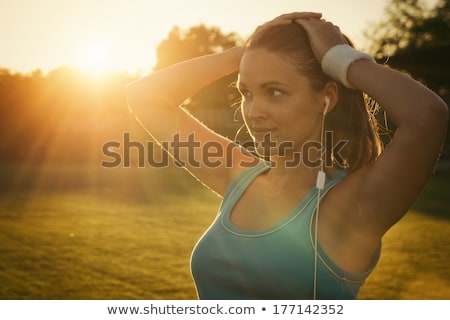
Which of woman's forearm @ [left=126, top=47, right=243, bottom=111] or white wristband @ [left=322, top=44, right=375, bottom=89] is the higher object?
white wristband @ [left=322, top=44, right=375, bottom=89]

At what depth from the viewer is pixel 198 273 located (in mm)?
2115

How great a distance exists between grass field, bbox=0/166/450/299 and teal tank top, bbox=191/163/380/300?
3.93 meters

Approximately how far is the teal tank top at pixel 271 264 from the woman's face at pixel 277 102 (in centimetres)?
20

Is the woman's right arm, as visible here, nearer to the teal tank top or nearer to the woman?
the woman

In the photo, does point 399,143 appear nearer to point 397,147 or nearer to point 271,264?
point 397,147

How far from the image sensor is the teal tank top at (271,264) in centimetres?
192

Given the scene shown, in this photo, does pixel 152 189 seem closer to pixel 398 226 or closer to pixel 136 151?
pixel 398 226

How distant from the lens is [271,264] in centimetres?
197

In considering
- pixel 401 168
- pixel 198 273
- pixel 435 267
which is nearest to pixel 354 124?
pixel 401 168

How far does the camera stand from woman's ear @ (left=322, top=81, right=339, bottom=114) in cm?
212

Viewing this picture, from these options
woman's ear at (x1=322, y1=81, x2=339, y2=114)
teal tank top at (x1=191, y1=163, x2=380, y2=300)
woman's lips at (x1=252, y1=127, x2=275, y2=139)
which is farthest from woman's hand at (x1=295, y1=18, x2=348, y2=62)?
teal tank top at (x1=191, y1=163, x2=380, y2=300)

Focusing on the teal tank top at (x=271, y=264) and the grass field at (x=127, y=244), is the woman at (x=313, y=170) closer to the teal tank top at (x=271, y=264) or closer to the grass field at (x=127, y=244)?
the teal tank top at (x=271, y=264)
